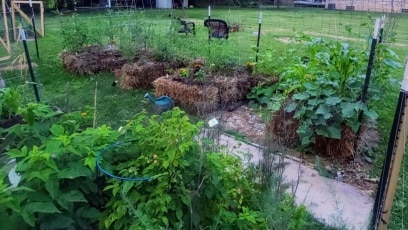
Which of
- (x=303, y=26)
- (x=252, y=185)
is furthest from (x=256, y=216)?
(x=303, y=26)

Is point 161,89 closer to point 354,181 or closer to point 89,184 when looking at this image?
point 354,181

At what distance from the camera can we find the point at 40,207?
133 centimetres

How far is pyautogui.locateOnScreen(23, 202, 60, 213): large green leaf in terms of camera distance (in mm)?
1319

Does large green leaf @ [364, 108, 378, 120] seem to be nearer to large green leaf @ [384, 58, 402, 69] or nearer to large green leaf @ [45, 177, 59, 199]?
large green leaf @ [384, 58, 402, 69]

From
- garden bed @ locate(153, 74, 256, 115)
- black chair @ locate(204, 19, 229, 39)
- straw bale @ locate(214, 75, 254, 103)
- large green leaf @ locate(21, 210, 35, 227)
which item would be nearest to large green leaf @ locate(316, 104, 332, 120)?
garden bed @ locate(153, 74, 256, 115)

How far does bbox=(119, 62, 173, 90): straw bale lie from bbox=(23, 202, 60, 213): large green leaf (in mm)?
3939

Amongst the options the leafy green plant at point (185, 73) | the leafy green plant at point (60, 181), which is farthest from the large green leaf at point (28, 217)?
the leafy green plant at point (185, 73)

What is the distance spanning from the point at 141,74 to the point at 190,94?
46.7 inches

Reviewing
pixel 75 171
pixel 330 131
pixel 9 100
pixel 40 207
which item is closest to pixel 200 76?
pixel 330 131

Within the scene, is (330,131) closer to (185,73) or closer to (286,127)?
(286,127)

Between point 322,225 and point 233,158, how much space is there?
89cm

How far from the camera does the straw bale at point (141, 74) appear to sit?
5.18 meters

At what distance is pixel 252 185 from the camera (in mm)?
1930

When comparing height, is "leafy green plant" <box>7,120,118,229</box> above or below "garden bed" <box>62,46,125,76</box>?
above
